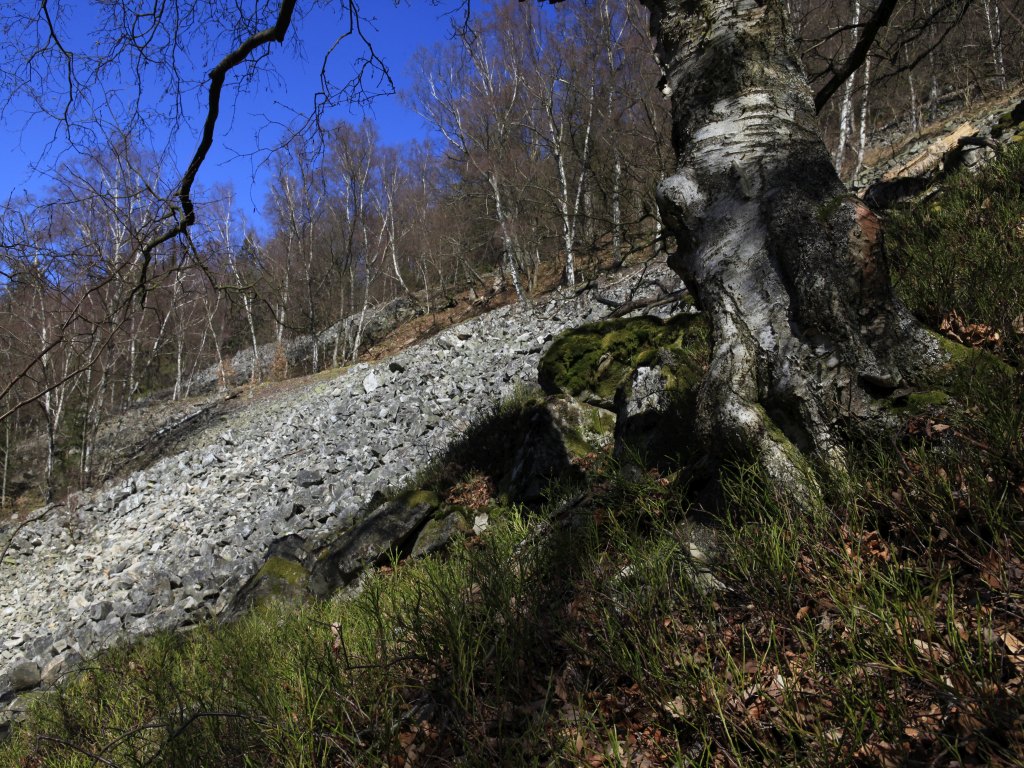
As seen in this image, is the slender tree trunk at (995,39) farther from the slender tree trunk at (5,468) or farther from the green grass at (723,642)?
the slender tree trunk at (5,468)

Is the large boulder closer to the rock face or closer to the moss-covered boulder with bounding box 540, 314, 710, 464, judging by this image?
the rock face

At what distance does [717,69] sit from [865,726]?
284 cm

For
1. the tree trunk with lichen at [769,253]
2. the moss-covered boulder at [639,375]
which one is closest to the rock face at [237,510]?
the moss-covered boulder at [639,375]

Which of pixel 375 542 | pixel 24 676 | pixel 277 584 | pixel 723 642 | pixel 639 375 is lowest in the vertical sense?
pixel 24 676

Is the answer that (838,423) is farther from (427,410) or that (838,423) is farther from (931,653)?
(427,410)

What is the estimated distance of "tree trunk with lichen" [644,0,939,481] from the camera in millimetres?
2371

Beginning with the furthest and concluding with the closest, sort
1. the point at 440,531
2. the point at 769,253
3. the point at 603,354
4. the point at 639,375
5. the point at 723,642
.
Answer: the point at 603,354
the point at 440,531
the point at 639,375
the point at 769,253
the point at 723,642

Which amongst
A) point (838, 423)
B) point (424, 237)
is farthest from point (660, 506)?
point (424, 237)

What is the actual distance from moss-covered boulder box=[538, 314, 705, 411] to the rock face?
5.65 feet

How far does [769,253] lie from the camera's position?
263cm

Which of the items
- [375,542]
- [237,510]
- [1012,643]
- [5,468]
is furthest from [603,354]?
[5,468]

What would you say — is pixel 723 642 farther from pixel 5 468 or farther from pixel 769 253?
pixel 5 468

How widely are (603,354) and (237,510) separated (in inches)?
230

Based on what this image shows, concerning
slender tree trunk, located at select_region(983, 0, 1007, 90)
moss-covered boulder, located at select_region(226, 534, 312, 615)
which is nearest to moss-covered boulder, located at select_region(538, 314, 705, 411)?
moss-covered boulder, located at select_region(226, 534, 312, 615)
